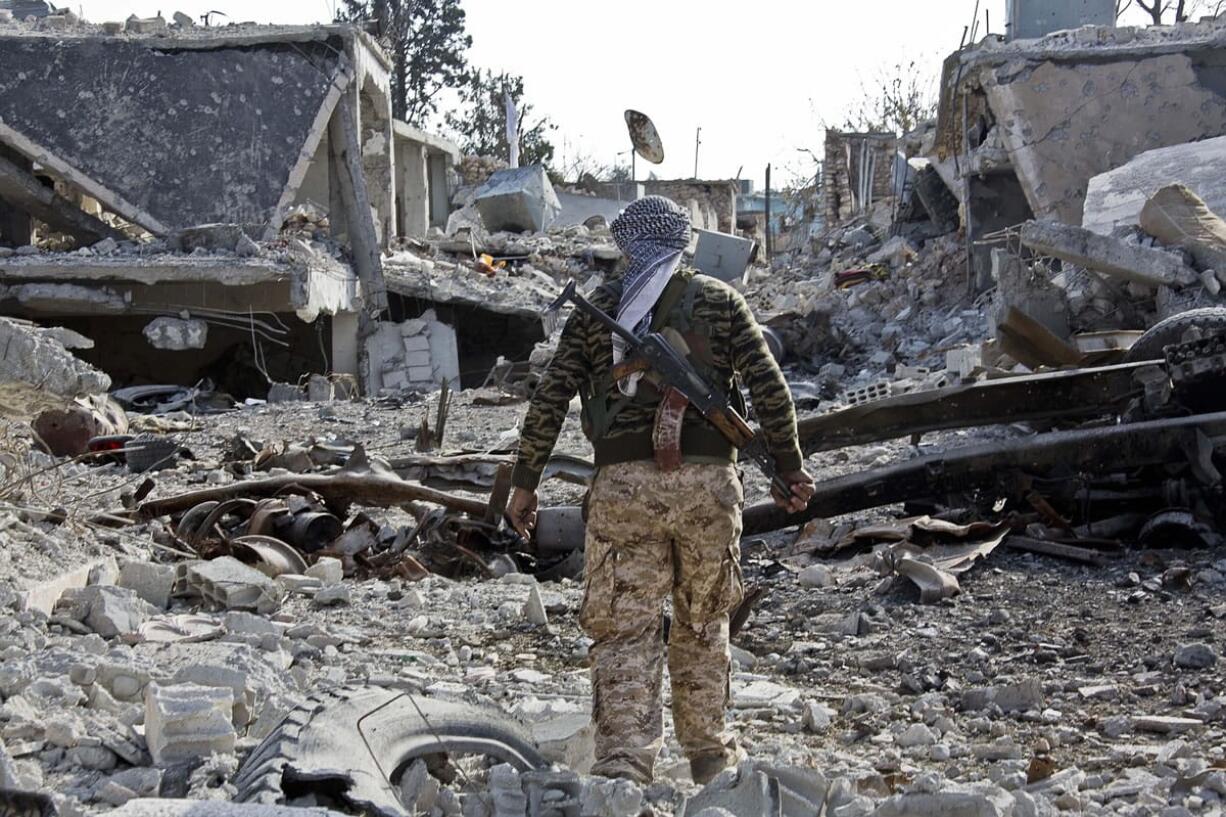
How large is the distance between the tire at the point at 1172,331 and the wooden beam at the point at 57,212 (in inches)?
526

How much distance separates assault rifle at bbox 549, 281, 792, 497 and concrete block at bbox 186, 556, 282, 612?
2.72 m

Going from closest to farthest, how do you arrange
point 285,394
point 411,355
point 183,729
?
1. point 183,729
2. point 285,394
3. point 411,355

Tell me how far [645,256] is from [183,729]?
5.54ft

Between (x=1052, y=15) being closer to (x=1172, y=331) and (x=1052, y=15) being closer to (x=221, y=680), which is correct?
(x=1172, y=331)

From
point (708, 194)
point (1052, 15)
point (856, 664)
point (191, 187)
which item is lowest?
point (856, 664)

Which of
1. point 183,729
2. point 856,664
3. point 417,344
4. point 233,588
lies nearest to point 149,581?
point 233,588

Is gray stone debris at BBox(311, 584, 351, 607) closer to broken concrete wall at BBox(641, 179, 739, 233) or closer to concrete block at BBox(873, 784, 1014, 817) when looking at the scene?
concrete block at BBox(873, 784, 1014, 817)

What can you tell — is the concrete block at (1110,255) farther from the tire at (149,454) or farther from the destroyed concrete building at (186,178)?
the destroyed concrete building at (186,178)

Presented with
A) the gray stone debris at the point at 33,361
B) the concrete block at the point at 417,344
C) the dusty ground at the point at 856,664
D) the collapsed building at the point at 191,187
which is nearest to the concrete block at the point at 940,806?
the dusty ground at the point at 856,664

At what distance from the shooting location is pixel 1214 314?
7.68 m

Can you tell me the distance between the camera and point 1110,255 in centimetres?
1041

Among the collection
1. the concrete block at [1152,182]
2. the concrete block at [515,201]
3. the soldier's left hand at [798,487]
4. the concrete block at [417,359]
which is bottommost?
the concrete block at [417,359]

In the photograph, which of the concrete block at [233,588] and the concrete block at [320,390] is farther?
the concrete block at [320,390]

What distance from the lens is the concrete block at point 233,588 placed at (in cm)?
593
